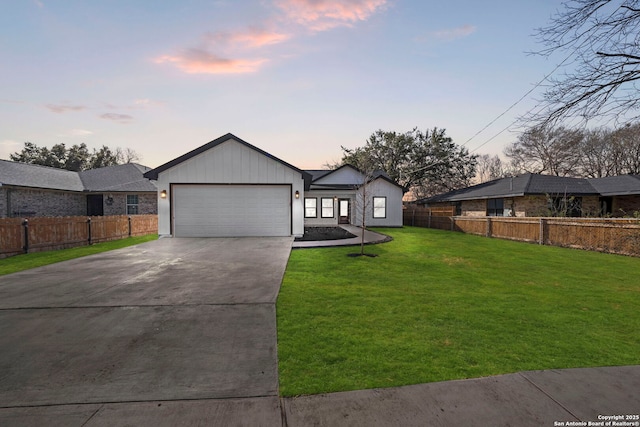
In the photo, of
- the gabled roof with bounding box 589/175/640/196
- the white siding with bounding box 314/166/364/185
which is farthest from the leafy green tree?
the gabled roof with bounding box 589/175/640/196

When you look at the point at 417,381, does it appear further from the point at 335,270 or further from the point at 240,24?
the point at 240,24

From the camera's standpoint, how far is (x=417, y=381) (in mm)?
2584

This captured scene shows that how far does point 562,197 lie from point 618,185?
4311mm

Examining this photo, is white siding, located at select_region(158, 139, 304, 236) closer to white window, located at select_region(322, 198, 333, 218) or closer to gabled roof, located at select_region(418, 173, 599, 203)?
white window, located at select_region(322, 198, 333, 218)

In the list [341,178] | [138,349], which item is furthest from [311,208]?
[138,349]

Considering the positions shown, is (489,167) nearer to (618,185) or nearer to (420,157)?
(420,157)

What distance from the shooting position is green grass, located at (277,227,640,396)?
2.85 meters

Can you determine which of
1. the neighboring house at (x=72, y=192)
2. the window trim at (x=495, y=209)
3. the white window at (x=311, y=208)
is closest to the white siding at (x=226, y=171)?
the white window at (x=311, y=208)

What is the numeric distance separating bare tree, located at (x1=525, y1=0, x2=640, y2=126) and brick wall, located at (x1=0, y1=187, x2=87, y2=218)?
24.4 meters

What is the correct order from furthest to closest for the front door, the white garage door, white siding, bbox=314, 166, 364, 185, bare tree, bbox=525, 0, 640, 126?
white siding, bbox=314, 166, 364, 185 → the front door → the white garage door → bare tree, bbox=525, 0, 640, 126

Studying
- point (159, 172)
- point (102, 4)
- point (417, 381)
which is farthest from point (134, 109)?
point (417, 381)

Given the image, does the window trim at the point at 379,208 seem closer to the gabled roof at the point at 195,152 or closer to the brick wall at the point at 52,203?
the gabled roof at the point at 195,152

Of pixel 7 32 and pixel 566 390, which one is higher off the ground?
pixel 7 32

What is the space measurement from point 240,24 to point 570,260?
560 inches
